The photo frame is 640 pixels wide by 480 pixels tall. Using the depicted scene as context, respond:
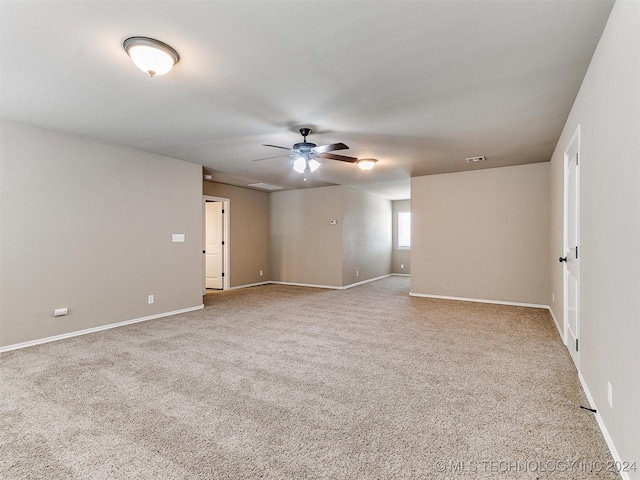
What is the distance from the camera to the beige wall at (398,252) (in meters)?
10.4

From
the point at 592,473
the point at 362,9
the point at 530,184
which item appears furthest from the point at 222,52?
the point at 530,184

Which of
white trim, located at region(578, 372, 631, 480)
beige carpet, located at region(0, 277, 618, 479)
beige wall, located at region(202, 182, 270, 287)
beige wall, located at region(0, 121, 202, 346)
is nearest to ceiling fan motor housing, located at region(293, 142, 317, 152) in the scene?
beige carpet, located at region(0, 277, 618, 479)

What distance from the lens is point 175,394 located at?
2572mm

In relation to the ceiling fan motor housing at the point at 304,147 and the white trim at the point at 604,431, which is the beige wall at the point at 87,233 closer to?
the ceiling fan motor housing at the point at 304,147

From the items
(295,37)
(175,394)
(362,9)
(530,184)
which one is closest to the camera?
(362,9)

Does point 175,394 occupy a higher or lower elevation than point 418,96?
lower

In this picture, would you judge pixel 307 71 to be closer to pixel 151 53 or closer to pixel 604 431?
pixel 151 53

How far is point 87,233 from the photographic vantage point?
169 inches

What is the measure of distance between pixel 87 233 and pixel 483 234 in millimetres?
6281

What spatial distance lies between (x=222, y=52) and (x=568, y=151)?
3.46 m

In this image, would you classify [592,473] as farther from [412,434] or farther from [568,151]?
Answer: [568,151]

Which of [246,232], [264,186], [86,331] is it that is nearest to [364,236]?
[264,186]

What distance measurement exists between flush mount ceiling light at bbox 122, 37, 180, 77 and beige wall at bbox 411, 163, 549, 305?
5.32 m

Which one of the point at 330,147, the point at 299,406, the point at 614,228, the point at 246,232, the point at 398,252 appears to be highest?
the point at 330,147
